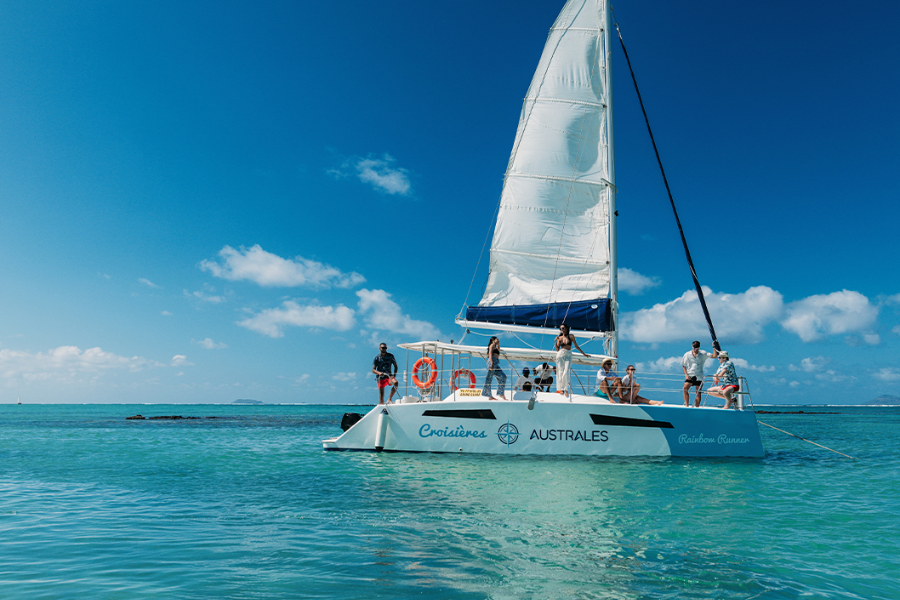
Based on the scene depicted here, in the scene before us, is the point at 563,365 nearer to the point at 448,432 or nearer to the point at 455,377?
the point at 455,377

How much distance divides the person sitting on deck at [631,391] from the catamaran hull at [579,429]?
0.46 meters

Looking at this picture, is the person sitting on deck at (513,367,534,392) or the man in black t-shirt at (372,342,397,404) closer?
the person sitting on deck at (513,367,534,392)

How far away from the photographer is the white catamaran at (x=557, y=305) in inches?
516

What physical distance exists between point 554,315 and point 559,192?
372 centimetres

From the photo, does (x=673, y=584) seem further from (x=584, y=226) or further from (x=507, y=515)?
(x=584, y=226)

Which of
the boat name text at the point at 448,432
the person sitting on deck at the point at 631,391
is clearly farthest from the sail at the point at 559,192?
the boat name text at the point at 448,432

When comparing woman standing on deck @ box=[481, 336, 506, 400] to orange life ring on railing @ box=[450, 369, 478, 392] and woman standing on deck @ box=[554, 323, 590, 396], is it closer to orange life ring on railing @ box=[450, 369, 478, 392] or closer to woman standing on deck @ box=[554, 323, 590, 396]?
orange life ring on railing @ box=[450, 369, 478, 392]

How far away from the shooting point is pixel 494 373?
13766mm

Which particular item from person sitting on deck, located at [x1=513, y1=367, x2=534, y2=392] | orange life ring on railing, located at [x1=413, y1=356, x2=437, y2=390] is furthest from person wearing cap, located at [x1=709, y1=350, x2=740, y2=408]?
orange life ring on railing, located at [x1=413, y1=356, x2=437, y2=390]

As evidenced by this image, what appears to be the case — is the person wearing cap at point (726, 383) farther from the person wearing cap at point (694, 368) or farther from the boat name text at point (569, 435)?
the boat name text at point (569, 435)

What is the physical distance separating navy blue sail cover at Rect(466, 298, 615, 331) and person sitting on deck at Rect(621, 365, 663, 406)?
194 cm

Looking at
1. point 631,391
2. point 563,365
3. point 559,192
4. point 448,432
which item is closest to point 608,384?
point 631,391

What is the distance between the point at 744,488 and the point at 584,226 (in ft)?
27.5

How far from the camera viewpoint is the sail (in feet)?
52.6
